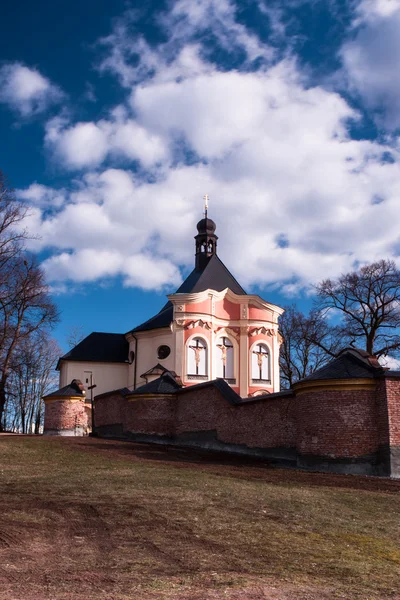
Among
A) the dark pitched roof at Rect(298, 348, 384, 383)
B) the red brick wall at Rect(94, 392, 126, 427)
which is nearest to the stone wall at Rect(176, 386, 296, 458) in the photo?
the dark pitched roof at Rect(298, 348, 384, 383)

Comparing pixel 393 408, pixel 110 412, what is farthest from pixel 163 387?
pixel 393 408

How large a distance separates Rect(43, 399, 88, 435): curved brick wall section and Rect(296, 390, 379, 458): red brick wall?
15.5 m

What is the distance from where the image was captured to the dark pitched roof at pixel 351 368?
53.0 ft

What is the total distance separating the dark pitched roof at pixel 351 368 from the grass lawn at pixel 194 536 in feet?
9.80

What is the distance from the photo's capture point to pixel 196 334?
1537 inches

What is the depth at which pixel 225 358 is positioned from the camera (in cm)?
4009

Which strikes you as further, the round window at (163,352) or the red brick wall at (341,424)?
the round window at (163,352)

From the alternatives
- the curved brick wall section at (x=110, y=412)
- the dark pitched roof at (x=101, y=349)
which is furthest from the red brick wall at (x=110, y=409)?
the dark pitched roof at (x=101, y=349)

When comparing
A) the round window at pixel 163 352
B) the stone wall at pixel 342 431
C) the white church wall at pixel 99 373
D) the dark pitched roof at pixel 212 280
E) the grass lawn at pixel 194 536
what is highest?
the dark pitched roof at pixel 212 280

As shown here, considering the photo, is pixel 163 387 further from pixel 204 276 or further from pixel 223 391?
pixel 204 276

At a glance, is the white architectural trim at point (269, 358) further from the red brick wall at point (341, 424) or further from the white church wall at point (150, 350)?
the red brick wall at point (341, 424)

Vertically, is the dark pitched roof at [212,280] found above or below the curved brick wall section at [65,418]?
above

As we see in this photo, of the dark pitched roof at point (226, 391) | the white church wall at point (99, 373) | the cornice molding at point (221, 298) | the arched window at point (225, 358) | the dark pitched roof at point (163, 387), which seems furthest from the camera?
the white church wall at point (99, 373)

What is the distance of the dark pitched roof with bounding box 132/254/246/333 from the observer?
4227 centimetres
